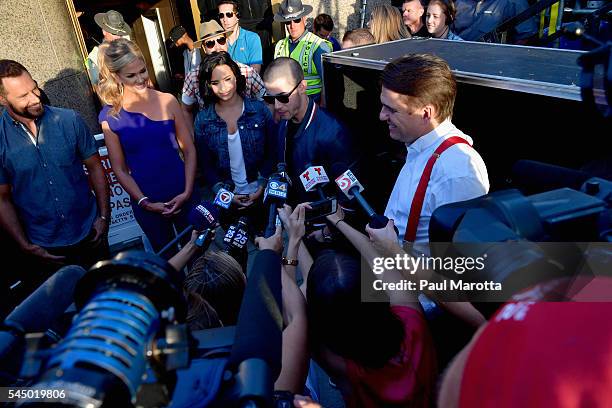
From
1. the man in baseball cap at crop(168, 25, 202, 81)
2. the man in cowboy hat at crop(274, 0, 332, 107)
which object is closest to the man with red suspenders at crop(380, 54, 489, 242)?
the man in cowboy hat at crop(274, 0, 332, 107)

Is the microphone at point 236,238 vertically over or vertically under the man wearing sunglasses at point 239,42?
under

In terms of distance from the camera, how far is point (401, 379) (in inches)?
49.0

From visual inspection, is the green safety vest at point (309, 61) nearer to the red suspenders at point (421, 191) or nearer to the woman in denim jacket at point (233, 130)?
the woman in denim jacket at point (233, 130)

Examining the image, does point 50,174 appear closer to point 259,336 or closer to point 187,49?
point 259,336

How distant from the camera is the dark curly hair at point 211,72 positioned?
2.79 meters

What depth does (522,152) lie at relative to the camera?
242 centimetres

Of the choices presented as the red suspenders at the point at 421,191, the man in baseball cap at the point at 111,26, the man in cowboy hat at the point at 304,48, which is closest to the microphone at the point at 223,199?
the red suspenders at the point at 421,191

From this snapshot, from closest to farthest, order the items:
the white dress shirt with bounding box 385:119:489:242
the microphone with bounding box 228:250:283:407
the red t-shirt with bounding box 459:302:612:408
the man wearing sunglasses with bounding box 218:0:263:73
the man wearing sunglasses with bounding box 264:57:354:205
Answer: the red t-shirt with bounding box 459:302:612:408 < the microphone with bounding box 228:250:283:407 < the white dress shirt with bounding box 385:119:489:242 < the man wearing sunglasses with bounding box 264:57:354:205 < the man wearing sunglasses with bounding box 218:0:263:73

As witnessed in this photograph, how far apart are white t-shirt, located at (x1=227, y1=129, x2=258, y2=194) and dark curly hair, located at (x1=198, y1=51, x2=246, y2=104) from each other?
1.07 ft

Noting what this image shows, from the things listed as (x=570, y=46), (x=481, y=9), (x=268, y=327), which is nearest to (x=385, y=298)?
(x=268, y=327)

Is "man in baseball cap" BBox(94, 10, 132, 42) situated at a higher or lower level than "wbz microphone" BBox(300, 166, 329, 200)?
higher

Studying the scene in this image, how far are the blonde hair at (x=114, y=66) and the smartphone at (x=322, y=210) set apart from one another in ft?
5.18

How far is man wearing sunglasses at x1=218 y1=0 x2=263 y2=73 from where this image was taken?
470 centimetres

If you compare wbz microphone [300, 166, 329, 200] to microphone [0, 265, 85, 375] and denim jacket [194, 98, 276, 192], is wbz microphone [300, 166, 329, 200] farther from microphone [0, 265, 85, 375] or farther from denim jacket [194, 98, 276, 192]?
microphone [0, 265, 85, 375]
